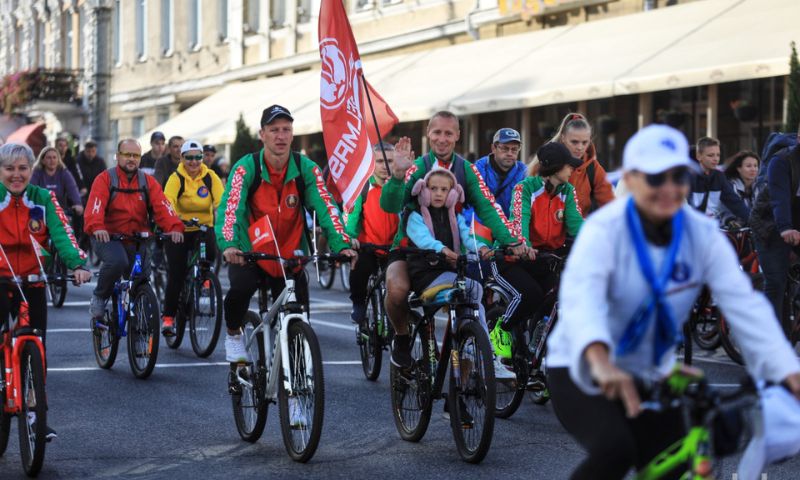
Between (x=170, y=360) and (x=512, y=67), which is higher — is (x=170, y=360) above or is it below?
below

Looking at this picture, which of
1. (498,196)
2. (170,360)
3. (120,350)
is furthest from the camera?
(120,350)

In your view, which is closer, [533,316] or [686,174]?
[686,174]

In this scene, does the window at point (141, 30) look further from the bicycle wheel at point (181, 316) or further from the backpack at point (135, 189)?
the backpack at point (135, 189)

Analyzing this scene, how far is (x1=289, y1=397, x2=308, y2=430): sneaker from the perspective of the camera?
23.4 ft

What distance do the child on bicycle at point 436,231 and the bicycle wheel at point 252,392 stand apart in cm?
78

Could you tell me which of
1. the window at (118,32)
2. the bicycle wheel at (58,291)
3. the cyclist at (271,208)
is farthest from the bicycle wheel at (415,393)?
the window at (118,32)

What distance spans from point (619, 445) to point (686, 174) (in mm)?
792

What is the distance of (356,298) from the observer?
10703 millimetres

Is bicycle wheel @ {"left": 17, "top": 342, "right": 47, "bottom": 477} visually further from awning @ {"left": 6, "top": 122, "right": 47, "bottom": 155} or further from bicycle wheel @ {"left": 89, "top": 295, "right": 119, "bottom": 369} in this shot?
awning @ {"left": 6, "top": 122, "right": 47, "bottom": 155}

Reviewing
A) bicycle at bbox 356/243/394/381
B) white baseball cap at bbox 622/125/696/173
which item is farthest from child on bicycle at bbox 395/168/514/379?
white baseball cap at bbox 622/125/696/173

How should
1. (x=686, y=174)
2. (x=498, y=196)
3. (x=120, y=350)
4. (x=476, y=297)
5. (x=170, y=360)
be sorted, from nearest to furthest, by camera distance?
(x=686, y=174), (x=476, y=297), (x=498, y=196), (x=170, y=360), (x=120, y=350)

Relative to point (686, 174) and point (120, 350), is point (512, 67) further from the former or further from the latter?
point (686, 174)

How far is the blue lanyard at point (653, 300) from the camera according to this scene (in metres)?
4.04

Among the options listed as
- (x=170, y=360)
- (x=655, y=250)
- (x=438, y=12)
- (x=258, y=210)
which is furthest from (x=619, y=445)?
(x=438, y=12)
